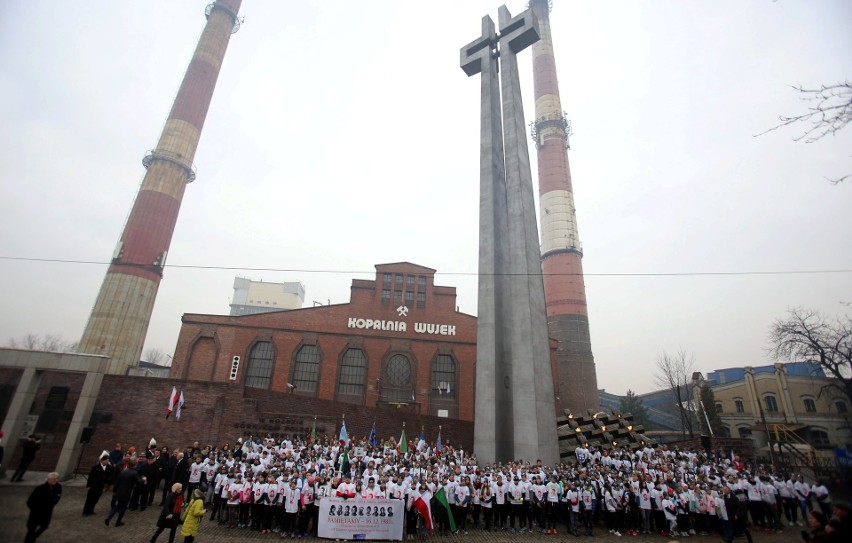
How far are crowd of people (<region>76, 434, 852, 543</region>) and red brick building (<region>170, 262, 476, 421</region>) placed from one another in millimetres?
17947

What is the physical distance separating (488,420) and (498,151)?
14479 millimetres

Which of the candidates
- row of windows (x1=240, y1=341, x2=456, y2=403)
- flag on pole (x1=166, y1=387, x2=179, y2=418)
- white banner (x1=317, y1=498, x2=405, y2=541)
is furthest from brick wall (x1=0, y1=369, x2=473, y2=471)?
white banner (x1=317, y1=498, x2=405, y2=541)

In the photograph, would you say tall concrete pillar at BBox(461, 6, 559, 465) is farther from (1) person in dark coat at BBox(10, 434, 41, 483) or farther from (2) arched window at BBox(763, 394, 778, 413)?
(2) arched window at BBox(763, 394, 778, 413)

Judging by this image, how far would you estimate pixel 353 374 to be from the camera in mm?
33875

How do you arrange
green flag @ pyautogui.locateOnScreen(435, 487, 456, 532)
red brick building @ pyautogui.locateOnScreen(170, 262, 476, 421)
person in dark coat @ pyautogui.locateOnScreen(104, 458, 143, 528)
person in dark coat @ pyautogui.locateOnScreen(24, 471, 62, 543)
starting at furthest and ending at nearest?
red brick building @ pyautogui.locateOnScreen(170, 262, 476, 421)
green flag @ pyautogui.locateOnScreen(435, 487, 456, 532)
person in dark coat @ pyautogui.locateOnScreen(104, 458, 143, 528)
person in dark coat @ pyautogui.locateOnScreen(24, 471, 62, 543)

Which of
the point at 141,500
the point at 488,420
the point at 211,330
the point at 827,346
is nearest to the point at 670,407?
the point at 827,346

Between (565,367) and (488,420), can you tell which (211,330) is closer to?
(488,420)

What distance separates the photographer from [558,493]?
13055 mm

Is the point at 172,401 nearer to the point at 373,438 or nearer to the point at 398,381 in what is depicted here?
the point at 373,438

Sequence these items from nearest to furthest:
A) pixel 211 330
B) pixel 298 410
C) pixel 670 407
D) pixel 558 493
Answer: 1. pixel 558 493
2. pixel 298 410
3. pixel 211 330
4. pixel 670 407

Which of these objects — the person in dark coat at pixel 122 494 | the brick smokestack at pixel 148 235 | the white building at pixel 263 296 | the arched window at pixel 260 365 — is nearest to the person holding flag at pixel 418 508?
the person in dark coat at pixel 122 494

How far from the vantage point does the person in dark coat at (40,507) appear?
29.6 feet

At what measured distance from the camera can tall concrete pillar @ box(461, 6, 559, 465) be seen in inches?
711

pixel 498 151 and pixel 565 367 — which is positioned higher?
pixel 498 151
